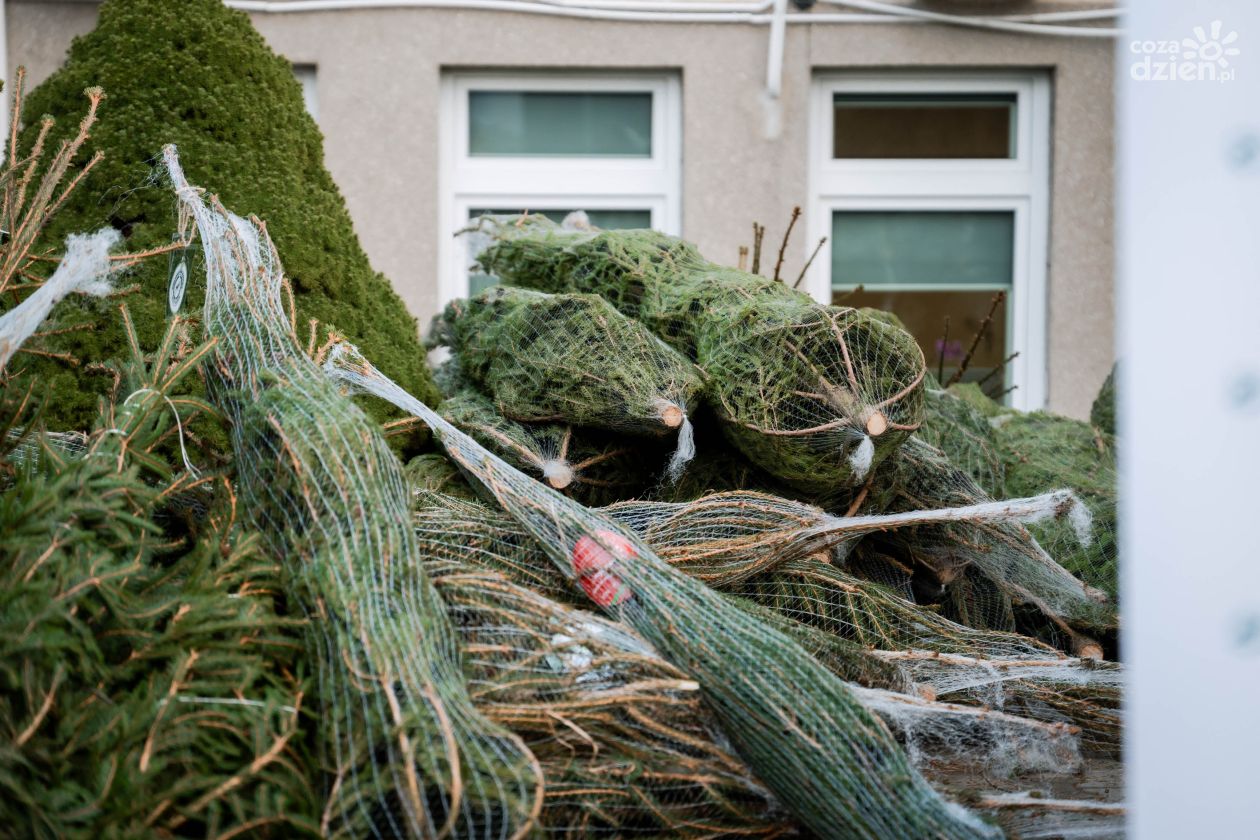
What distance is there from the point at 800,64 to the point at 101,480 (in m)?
4.19

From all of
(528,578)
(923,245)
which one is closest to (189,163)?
(528,578)

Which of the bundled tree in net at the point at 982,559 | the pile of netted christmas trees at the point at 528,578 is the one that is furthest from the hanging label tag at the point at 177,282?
the bundled tree in net at the point at 982,559

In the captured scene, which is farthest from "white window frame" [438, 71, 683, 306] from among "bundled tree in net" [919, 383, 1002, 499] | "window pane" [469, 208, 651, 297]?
"bundled tree in net" [919, 383, 1002, 499]

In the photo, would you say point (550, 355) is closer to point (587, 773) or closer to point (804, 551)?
point (804, 551)

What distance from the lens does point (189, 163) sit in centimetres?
222

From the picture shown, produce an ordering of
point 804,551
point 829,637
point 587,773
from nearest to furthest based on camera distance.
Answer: point 587,773 → point 829,637 → point 804,551

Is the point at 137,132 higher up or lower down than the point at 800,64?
lower down

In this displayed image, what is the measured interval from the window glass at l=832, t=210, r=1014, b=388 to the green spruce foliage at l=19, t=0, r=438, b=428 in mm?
3099

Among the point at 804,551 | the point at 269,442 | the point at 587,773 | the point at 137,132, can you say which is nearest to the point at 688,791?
Result: the point at 587,773

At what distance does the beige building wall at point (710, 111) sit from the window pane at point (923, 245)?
0.27m

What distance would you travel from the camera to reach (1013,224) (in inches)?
199

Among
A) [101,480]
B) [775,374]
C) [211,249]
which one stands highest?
[211,249]

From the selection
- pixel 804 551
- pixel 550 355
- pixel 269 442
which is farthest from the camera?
pixel 550 355

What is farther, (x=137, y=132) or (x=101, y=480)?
(x=137, y=132)
